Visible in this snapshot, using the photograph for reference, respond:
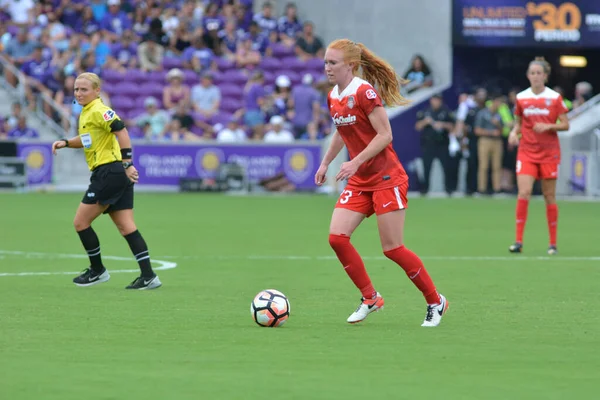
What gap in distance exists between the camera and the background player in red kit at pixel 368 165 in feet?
27.4

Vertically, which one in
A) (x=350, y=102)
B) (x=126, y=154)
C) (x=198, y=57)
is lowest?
(x=198, y=57)

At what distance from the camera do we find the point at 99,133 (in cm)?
1079

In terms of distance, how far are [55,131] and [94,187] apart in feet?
65.1

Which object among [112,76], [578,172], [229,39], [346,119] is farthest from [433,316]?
[229,39]

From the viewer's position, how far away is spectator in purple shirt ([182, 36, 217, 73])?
31.1m

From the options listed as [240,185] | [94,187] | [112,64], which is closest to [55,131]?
[112,64]

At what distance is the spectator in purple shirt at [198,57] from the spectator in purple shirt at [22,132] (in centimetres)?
442

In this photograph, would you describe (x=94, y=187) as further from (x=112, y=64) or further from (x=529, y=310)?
(x=112, y=64)

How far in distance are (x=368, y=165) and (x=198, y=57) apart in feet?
75.9

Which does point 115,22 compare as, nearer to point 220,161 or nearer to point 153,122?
point 153,122

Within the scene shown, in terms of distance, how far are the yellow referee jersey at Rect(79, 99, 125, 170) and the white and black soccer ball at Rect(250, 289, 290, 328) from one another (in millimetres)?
2807

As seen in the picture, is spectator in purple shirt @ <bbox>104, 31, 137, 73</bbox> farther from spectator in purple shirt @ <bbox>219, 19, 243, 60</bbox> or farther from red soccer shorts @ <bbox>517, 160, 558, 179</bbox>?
red soccer shorts @ <bbox>517, 160, 558, 179</bbox>

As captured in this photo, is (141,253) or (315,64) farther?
(315,64)

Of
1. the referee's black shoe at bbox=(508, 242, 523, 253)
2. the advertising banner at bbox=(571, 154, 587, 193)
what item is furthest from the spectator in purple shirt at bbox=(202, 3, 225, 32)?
the referee's black shoe at bbox=(508, 242, 523, 253)
